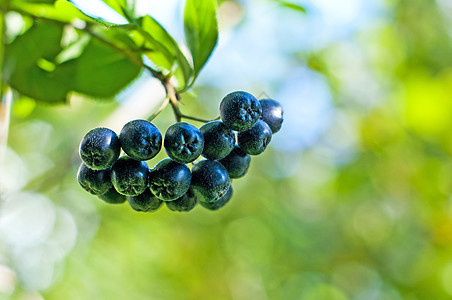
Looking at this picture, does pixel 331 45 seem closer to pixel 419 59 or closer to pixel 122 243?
pixel 419 59

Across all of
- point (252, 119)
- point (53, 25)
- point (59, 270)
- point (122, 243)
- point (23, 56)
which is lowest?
point (59, 270)

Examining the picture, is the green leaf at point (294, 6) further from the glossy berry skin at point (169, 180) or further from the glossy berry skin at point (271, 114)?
the glossy berry skin at point (169, 180)

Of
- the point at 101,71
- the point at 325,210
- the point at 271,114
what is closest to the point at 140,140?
the point at 271,114

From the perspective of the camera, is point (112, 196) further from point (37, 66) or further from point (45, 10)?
point (45, 10)

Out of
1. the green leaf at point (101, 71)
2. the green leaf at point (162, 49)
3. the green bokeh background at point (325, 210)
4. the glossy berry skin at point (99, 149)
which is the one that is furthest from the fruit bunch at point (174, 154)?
the green bokeh background at point (325, 210)

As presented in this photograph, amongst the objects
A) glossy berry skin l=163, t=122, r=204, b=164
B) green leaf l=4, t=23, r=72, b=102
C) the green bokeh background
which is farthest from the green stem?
the green bokeh background

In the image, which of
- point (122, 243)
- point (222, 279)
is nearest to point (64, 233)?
point (122, 243)

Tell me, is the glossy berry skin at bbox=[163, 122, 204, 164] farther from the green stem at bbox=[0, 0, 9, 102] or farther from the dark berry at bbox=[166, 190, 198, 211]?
the green stem at bbox=[0, 0, 9, 102]
